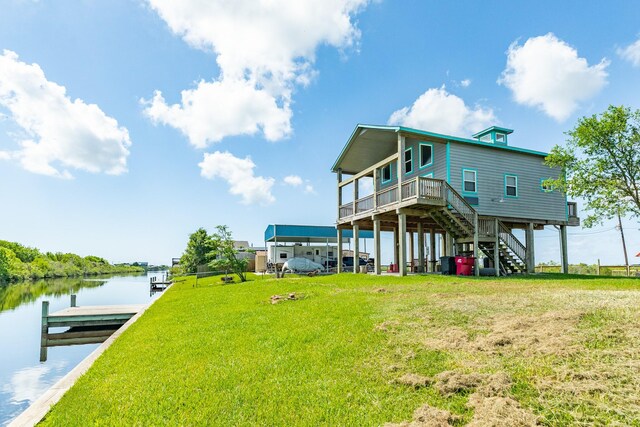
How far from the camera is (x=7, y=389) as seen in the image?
10.9 metres

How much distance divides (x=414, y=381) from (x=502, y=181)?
17.4 metres

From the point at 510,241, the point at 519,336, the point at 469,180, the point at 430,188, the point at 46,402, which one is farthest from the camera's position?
the point at 469,180

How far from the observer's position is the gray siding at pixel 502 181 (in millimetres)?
18344

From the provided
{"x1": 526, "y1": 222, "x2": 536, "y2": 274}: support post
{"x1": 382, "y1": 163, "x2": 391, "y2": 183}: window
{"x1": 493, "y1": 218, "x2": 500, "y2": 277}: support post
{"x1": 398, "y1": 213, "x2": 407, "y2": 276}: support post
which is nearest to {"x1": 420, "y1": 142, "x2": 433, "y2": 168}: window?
{"x1": 382, "y1": 163, "x2": 391, "y2": 183}: window

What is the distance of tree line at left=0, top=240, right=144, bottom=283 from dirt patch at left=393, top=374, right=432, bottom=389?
70523mm

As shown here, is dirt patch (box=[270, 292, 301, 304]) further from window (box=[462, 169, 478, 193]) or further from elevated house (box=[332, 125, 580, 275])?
window (box=[462, 169, 478, 193])

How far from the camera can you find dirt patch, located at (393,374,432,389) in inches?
172

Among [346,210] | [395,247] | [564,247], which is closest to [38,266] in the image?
[346,210]

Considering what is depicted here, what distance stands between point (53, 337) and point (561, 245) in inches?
999

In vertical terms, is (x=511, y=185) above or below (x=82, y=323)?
above

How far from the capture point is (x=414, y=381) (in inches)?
174

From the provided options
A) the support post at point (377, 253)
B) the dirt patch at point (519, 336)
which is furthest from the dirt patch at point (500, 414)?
the support post at point (377, 253)

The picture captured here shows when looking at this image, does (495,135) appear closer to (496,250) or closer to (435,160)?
(435,160)

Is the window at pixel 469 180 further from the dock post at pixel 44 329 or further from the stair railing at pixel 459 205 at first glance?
the dock post at pixel 44 329
